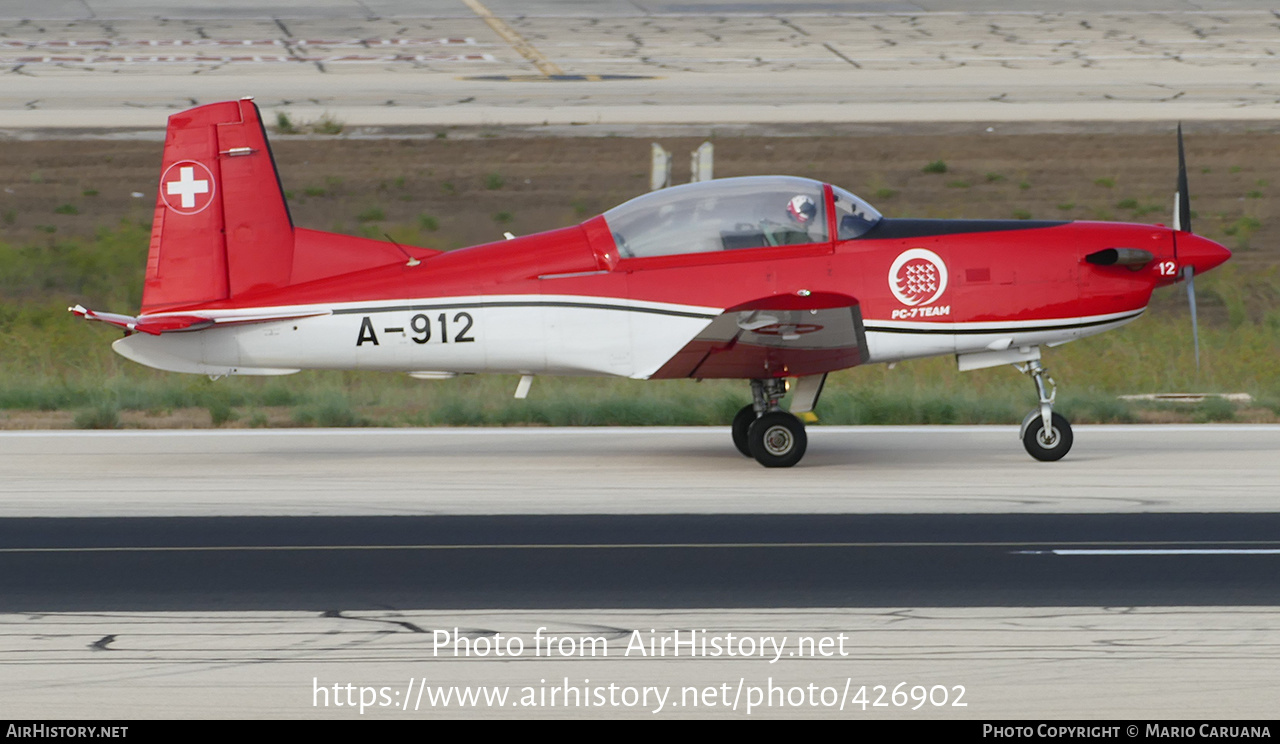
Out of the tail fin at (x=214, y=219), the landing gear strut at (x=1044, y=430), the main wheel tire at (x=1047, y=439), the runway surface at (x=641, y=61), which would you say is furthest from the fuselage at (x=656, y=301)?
the runway surface at (x=641, y=61)

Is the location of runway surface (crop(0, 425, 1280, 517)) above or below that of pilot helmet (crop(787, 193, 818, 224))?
below

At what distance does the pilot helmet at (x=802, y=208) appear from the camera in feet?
34.0

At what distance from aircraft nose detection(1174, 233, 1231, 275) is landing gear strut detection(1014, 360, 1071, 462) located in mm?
1254

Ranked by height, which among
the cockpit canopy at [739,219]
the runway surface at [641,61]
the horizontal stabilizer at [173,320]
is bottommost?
the horizontal stabilizer at [173,320]

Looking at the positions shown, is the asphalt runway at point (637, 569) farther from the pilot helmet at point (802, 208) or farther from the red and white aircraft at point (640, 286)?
the pilot helmet at point (802, 208)

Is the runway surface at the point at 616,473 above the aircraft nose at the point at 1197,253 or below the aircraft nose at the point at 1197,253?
below

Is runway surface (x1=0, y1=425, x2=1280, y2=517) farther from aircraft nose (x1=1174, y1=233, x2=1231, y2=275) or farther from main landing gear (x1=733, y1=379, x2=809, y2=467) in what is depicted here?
aircraft nose (x1=1174, y1=233, x2=1231, y2=275)

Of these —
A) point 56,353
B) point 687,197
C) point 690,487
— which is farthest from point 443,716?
point 56,353

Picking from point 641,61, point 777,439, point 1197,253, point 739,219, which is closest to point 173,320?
point 739,219

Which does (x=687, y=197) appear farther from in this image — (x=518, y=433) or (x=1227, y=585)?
(x=1227, y=585)

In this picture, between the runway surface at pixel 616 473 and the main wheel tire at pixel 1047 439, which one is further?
the main wheel tire at pixel 1047 439

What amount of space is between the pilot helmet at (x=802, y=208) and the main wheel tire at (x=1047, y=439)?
227 cm

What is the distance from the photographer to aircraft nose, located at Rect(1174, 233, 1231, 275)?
1045cm

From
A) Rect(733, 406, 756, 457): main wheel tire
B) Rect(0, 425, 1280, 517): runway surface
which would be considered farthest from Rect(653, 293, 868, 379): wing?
Rect(0, 425, 1280, 517): runway surface
